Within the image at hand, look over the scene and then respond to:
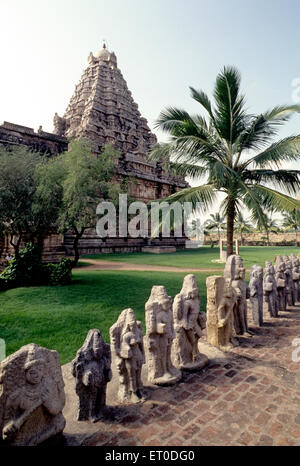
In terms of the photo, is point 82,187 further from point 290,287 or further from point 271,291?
point 290,287

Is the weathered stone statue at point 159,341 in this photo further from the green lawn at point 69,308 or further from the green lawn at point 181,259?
the green lawn at point 181,259

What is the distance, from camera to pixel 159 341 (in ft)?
12.8

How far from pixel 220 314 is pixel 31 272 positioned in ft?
26.9

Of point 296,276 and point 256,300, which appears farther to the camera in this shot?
point 296,276

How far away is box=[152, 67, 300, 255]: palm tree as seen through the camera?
8.88 m

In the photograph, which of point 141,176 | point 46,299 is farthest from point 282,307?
point 141,176

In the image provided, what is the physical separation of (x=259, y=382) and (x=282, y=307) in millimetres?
4349

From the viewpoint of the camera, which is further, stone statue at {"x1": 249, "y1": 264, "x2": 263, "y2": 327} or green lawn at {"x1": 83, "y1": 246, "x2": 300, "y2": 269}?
green lawn at {"x1": 83, "y1": 246, "x2": 300, "y2": 269}

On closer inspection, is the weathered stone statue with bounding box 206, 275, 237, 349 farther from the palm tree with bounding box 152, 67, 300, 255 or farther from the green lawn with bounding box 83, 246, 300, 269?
the green lawn with bounding box 83, 246, 300, 269

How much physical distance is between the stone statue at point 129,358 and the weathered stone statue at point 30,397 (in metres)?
0.98

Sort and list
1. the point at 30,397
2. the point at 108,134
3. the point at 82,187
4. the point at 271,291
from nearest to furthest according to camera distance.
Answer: the point at 30,397 < the point at 271,291 < the point at 82,187 < the point at 108,134

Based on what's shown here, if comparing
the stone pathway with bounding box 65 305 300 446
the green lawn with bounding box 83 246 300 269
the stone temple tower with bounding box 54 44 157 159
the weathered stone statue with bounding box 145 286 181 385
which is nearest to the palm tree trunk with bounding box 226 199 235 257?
the stone pathway with bounding box 65 305 300 446

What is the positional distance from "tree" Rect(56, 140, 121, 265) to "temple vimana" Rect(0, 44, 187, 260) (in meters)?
12.0

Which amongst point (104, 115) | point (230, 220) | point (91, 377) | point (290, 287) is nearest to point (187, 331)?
point (91, 377)
